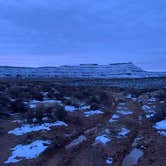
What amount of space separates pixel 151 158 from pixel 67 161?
259 cm

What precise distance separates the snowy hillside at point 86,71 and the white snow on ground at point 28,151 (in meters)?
111

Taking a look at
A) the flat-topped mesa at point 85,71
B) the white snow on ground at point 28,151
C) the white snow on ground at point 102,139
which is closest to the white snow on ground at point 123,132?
the white snow on ground at point 102,139

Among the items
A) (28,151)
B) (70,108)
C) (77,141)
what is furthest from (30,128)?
(70,108)

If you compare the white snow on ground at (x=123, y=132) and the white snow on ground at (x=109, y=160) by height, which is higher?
the white snow on ground at (x=109, y=160)

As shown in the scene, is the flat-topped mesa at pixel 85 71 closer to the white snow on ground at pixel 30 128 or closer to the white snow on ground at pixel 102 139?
the white snow on ground at pixel 30 128

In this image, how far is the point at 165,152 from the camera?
34.0ft

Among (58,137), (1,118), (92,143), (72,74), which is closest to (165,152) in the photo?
(92,143)

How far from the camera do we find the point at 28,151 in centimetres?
1064

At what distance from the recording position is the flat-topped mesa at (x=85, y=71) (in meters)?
128

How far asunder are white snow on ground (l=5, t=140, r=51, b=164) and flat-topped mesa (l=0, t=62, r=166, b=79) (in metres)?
110

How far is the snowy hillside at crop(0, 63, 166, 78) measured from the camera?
128 metres

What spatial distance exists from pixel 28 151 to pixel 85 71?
446ft

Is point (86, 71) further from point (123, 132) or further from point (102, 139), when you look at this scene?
point (102, 139)

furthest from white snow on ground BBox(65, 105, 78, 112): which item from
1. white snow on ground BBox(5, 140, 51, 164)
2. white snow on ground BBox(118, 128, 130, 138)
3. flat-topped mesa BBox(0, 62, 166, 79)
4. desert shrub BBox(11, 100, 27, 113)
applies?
flat-topped mesa BBox(0, 62, 166, 79)
